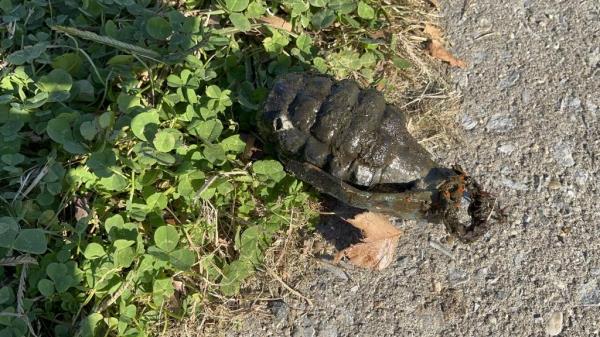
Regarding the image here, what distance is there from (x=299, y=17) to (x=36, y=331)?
1.72m

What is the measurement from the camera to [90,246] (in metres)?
2.50

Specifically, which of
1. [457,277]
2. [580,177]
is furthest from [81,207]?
[580,177]

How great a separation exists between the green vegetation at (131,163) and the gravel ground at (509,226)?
1.20 feet

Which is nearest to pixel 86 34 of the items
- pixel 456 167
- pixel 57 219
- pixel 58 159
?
pixel 58 159

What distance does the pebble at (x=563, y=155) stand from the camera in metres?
3.09

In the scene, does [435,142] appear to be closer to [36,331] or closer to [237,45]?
[237,45]

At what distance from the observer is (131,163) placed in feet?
8.46

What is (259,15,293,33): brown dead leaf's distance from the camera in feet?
10.1

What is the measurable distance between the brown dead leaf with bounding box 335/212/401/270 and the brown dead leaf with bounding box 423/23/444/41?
1.07 m

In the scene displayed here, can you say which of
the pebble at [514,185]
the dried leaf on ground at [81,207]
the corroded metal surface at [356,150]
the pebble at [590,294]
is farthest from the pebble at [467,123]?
the dried leaf on ground at [81,207]

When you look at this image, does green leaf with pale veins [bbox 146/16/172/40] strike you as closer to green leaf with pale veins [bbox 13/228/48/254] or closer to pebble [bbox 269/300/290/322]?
green leaf with pale veins [bbox 13/228/48/254]

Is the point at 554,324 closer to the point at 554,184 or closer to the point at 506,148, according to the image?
the point at 554,184

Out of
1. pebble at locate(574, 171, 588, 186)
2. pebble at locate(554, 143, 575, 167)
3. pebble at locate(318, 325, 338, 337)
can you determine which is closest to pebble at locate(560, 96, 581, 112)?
pebble at locate(554, 143, 575, 167)

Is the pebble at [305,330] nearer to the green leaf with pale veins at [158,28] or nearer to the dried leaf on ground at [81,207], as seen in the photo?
the dried leaf on ground at [81,207]
